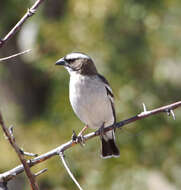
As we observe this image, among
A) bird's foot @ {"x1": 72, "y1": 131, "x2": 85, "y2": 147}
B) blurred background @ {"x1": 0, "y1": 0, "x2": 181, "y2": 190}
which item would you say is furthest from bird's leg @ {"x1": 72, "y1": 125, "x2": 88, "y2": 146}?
blurred background @ {"x1": 0, "y1": 0, "x2": 181, "y2": 190}

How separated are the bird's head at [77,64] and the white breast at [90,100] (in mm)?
170

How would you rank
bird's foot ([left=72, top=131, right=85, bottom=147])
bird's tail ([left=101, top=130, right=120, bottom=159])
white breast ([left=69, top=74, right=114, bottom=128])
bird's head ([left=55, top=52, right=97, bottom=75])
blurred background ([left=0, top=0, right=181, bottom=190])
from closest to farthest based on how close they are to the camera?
1. bird's foot ([left=72, top=131, right=85, bottom=147])
2. white breast ([left=69, top=74, right=114, bottom=128])
3. bird's head ([left=55, top=52, right=97, bottom=75])
4. bird's tail ([left=101, top=130, right=120, bottom=159])
5. blurred background ([left=0, top=0, right=181, bottom=190])

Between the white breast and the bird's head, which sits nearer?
the white breast

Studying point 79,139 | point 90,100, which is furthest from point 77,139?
point 90,100

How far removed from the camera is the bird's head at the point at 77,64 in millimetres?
5273

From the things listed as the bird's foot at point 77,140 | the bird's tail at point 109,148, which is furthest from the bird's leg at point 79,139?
the bird's tail at point 109,148

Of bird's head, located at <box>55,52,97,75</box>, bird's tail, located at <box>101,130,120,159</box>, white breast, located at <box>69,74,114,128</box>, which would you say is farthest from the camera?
bird's tail, located at <box>101,130,120,159</box>

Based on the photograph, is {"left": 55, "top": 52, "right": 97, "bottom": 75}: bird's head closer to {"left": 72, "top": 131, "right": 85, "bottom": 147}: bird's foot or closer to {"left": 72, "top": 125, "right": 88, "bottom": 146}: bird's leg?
{"left": 72, "top": 125, "right": 88, "bottom": 146}: bird's leg

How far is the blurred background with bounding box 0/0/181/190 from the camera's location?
7.84 m

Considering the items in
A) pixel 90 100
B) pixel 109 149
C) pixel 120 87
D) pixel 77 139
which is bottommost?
pixel 120 87

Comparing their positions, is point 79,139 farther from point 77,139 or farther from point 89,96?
point 77,139

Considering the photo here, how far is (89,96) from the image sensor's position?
4.79 metres

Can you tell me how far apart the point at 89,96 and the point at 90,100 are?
0.05 m

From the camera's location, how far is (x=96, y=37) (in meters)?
8.88
